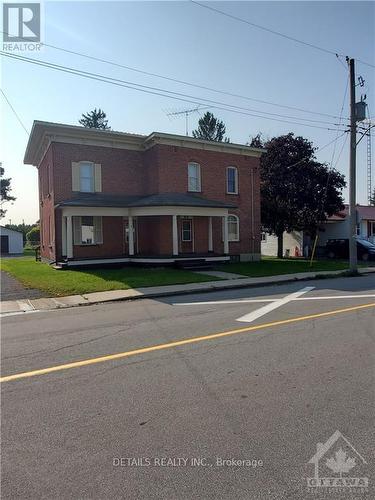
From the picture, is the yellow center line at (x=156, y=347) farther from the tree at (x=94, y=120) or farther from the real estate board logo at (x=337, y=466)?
the tree at (x=94, y=120)

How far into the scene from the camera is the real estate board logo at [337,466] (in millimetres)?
3100

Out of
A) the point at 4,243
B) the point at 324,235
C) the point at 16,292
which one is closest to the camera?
the point at 16,292

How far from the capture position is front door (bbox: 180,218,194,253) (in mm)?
26141

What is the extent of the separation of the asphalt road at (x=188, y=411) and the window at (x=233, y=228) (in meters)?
20.1

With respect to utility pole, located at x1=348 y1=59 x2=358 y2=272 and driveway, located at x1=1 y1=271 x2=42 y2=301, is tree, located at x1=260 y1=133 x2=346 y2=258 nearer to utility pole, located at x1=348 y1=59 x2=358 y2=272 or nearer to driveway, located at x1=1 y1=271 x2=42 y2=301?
utility pole, located at x1=348 y1=59 x2=358 y2=272

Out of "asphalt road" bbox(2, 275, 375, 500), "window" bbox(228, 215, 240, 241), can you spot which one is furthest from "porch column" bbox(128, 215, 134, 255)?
"asphalt road" bbox(2, 275, 375, 500)

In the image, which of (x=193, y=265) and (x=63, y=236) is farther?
(x=63, y=236)

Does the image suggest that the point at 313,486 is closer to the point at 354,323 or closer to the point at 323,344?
the point at 323,344

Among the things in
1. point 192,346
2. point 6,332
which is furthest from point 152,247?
point 192,346

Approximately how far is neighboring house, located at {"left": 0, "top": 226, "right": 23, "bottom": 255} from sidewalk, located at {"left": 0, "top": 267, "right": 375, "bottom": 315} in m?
42.9

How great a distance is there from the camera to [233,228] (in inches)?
1120

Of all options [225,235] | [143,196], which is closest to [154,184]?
[143,196]

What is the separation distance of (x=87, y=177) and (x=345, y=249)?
67.6 ft

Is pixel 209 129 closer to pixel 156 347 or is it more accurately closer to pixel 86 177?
pixel 86 177
